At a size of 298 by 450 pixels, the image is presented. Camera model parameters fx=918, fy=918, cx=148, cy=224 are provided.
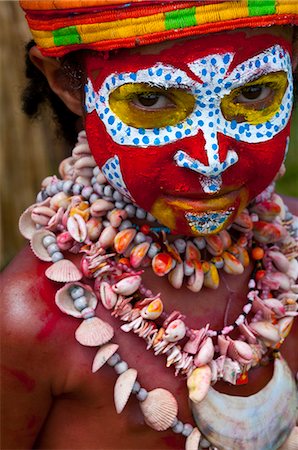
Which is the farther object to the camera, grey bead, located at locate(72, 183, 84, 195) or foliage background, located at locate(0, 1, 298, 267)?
foliage background, located at locate(0, 1, 298, 267)

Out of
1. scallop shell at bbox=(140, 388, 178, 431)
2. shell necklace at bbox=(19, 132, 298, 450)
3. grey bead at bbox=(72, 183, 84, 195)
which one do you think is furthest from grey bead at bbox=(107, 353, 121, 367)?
grey bead at bbox=(72, 183, 84, 195)

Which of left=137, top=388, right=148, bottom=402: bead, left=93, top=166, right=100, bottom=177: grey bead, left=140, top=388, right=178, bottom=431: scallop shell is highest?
left=93, top=166, right=100, bottom=177: grey bead

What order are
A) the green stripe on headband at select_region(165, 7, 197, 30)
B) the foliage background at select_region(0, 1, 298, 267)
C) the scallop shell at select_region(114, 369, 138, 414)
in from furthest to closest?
the foliage background at select_region(0, 1, 298, 267)
the scallop shell at select_region(114, 369, 138, 414)
the green stripe on headband at select_region(165, 7, 197, 30)

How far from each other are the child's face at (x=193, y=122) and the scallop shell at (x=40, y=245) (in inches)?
10.0

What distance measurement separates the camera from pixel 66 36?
2.02 metres

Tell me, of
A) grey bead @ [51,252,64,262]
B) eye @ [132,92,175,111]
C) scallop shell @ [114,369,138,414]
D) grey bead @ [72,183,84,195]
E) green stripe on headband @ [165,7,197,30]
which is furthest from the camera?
grey bead @ [72,183,84,195]

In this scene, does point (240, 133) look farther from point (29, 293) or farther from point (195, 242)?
point (29, 293)

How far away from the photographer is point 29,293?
2195 mm

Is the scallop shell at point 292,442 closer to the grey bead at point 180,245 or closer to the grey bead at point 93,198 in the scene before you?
the grey bead at point 180,245

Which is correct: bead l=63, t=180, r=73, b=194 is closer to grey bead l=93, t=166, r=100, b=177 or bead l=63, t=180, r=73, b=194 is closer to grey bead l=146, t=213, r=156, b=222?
grey bead l=93, t=166, r=100, b=177

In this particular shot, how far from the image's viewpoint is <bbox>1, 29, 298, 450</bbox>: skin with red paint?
2178 millimetres

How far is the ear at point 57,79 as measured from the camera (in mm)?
2252

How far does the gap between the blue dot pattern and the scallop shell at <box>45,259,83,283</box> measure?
22 centimetres

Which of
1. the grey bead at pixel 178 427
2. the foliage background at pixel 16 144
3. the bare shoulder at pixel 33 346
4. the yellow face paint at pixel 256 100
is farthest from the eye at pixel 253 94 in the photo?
the foliage background at pixel 16 144
